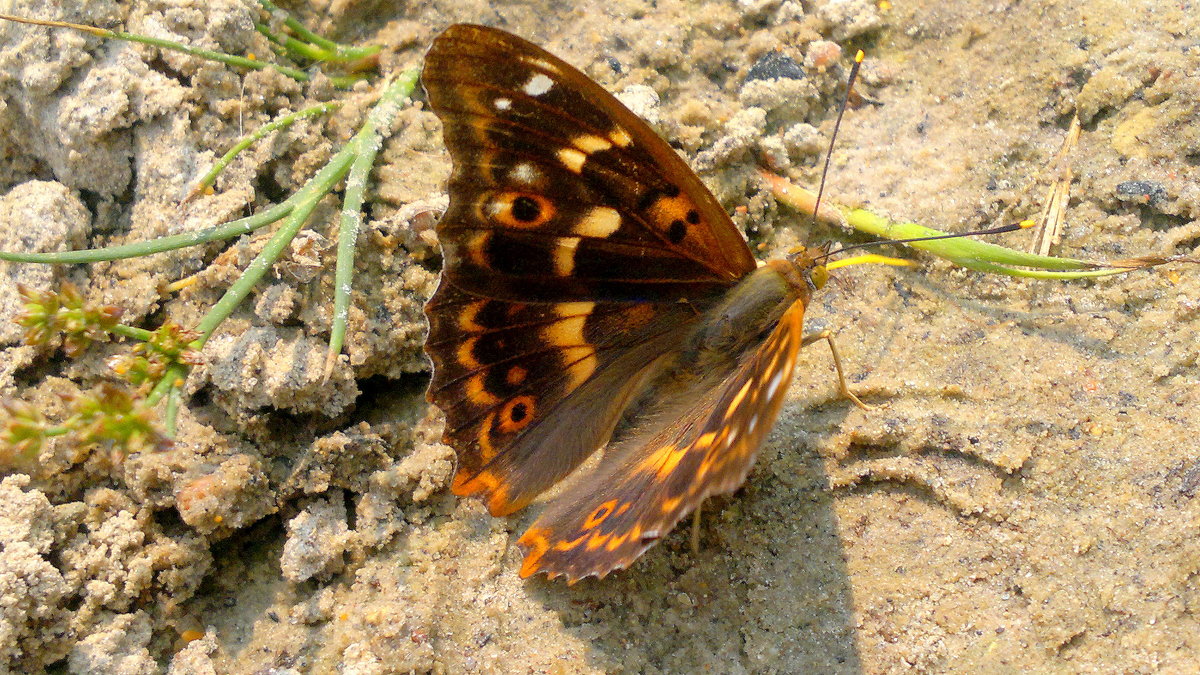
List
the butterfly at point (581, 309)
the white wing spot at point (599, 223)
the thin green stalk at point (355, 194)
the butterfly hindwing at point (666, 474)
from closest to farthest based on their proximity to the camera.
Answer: the butterfly hindwing at point (666, 474) < the butterfly at point (581, 309) < the white wing spot at point (599, 223) < the thin green stalk at point (355, 194)

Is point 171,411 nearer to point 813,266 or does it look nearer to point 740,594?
point 740,594

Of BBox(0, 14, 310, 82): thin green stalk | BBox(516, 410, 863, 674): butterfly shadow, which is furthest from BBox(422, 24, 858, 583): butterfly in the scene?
BBox(0, 14, 310, 82): thin green stalk

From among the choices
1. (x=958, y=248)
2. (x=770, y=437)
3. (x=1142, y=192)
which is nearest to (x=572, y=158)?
(x=770, y=437)

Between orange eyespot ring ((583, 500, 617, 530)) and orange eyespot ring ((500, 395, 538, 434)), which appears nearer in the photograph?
orange eyespot ring ((583, 500, 617, 530))

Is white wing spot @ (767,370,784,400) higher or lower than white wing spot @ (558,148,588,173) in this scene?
lower

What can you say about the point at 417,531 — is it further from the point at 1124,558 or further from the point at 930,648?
the point at 1124,558

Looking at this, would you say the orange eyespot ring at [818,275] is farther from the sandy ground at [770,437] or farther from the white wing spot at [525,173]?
the white wing spot at [525,173]

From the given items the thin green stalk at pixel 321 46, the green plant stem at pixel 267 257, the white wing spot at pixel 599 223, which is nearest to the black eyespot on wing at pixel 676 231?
the white wing spot at pixel 599 223

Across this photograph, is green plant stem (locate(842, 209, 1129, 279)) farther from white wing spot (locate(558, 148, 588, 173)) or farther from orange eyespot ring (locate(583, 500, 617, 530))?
orange eyespot ring (locate(583, 500, 617, 530))
